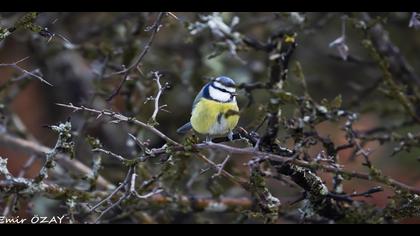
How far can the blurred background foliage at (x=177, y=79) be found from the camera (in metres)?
3.70

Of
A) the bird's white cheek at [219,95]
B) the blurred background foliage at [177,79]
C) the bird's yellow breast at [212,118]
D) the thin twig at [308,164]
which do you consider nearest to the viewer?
the thin twig at [308,164]

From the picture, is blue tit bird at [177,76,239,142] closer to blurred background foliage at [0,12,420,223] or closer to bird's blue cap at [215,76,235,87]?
bird's blue cap at [215,76,235,87]

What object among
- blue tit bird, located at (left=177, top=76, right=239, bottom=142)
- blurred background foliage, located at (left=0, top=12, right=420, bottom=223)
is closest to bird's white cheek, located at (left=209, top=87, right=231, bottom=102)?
blue tit bird, located at (left=177, top=76, right=239, bottom=142)

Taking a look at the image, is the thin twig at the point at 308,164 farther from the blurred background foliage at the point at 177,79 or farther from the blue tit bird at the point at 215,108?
the blurred background foliage at the point at 177,79

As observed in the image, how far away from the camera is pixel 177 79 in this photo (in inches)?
167

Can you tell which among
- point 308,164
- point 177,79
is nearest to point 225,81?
point 308,164

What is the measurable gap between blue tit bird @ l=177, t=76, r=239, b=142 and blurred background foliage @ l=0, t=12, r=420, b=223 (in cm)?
53

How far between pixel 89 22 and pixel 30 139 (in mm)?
1512

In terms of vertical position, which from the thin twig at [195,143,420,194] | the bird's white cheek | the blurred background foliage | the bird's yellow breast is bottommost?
the thin twig at [195,143,420,194]

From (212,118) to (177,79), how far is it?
149cm

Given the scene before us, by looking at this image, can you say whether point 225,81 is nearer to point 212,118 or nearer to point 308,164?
point 212,118

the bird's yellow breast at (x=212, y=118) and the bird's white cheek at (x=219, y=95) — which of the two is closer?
the bird's yellow breast at (x=212, y=118)

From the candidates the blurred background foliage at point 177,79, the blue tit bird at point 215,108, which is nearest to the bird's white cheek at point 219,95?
the blue tit bird at point 215,108

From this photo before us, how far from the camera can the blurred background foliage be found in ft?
12.1
